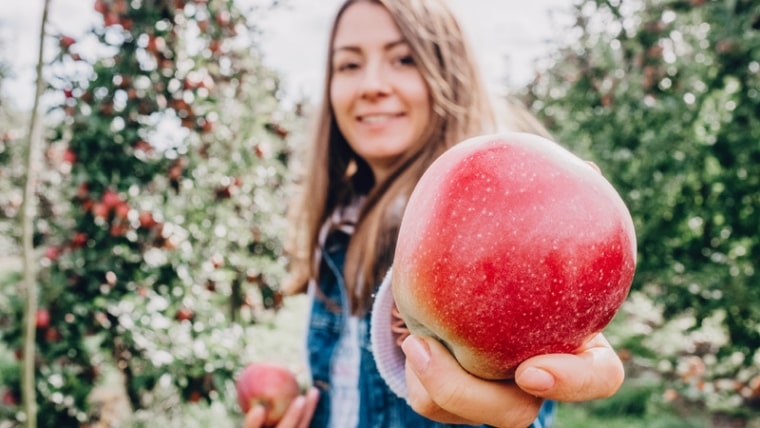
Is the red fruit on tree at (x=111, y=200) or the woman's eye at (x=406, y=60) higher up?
the woman's eye at (x=406, y=60)

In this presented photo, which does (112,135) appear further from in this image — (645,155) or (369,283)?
(645,155)

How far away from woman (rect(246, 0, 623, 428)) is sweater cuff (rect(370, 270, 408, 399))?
0.05 meters

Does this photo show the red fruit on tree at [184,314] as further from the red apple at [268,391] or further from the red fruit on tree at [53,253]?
the red apple at [268,391]

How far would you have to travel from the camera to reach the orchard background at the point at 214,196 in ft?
7.72

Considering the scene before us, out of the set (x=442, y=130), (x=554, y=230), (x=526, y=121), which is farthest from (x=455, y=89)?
(x=554, y=230)

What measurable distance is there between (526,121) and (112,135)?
1.55 meters

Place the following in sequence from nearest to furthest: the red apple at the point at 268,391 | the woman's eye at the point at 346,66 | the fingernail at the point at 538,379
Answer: the fingernail at the point at 538,379 < the woman's eye at the point at 346,66 < the red apple at the point at 268,391

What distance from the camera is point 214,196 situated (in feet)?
8.99

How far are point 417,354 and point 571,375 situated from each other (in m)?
0.17

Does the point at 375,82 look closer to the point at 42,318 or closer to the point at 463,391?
the point at 463,391

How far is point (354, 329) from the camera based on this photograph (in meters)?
1.43

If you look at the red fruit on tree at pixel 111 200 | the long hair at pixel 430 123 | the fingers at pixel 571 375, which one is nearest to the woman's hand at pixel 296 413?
the long hair at pixel 430 123

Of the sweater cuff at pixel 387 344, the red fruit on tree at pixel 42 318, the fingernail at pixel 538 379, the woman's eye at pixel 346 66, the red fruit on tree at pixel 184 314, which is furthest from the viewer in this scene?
the red fruit on tree at pixel 184 314

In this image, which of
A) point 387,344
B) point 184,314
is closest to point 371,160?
point 387,344
